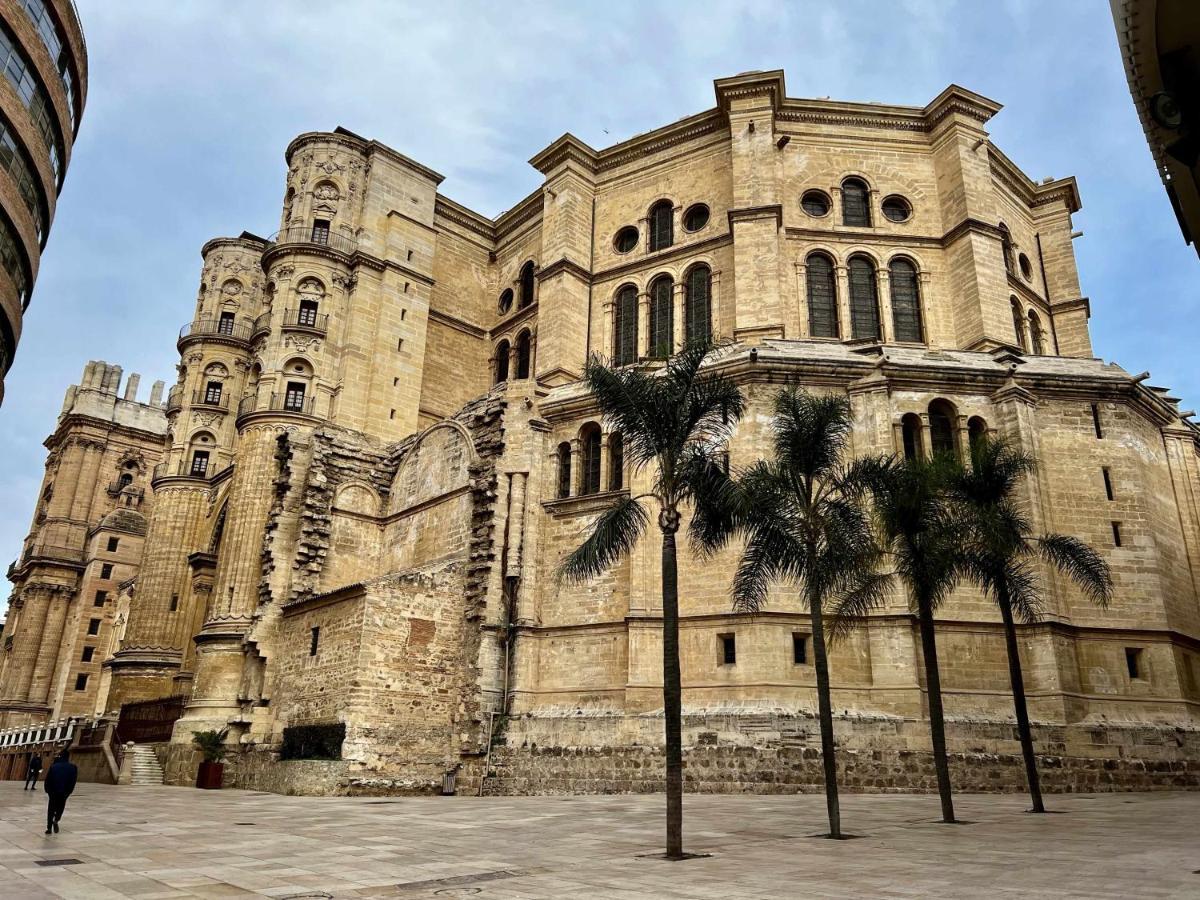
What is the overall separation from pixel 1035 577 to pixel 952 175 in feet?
57.1

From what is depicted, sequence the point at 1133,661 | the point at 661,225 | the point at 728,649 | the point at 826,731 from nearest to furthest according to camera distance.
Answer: the point at 826,731 → the point at 1133,661 → the point at 728,649 → the point at 661,225

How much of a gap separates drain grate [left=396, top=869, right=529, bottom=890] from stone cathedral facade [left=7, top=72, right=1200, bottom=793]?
744 cm

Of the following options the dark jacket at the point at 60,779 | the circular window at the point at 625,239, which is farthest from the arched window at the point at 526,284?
the dark jacket at the point at 60,779

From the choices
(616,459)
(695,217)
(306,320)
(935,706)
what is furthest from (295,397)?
(935,706)

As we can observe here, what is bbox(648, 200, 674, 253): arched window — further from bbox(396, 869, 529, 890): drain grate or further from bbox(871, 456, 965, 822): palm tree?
bbox(396, 869, 529, 890): drain grate

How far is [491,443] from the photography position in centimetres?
2625

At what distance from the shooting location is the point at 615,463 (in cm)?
2494

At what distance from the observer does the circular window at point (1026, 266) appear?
110 feet

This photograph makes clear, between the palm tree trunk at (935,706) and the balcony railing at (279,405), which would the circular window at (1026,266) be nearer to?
the palm tree trunk at (935,706)

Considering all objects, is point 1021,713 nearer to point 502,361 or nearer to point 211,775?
point 211,775

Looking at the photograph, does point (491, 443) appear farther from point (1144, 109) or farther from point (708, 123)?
point (1144, 109)

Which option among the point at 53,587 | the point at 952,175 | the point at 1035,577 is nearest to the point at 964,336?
the point at 952,175

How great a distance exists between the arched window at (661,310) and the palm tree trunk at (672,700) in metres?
Answer: 20.4

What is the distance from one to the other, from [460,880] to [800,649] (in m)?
13.8
